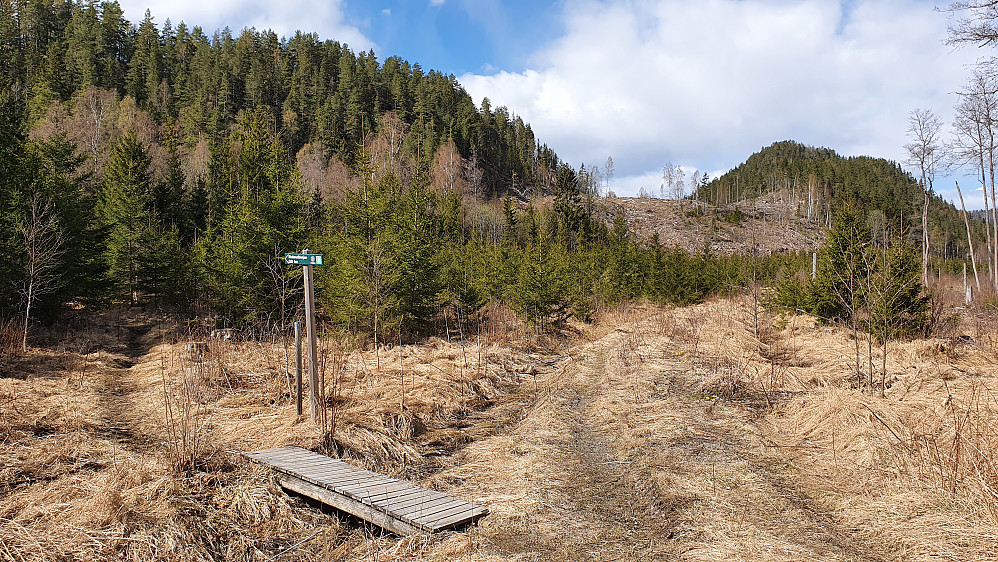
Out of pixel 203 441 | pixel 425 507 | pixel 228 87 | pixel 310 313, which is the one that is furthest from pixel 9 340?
pixel 228 87

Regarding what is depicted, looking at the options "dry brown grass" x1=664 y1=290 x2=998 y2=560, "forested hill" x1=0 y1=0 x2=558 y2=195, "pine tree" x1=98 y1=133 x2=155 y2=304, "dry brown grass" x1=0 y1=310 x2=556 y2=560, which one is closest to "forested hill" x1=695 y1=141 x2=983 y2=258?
"forested hill" x1=0 y1=0 x2=558 y2=195

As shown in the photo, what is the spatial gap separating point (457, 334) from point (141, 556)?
1378cm

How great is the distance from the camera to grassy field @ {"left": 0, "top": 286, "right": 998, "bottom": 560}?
4.74 metres

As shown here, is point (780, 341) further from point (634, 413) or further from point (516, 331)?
point (634, 413)

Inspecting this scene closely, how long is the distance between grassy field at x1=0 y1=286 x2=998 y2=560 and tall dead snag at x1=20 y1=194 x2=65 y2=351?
9.51 ft

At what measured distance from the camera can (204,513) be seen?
5.06 meters

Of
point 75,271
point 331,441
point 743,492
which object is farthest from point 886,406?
point 75,271

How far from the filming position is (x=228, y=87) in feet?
200

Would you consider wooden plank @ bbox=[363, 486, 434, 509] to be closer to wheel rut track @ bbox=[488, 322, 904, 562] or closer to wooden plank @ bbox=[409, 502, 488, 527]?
wooden plank @ bbox=[409, 502, 488, 527]

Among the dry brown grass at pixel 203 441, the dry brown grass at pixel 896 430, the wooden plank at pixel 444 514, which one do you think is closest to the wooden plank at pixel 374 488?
the dry brown grass at pixel 203 441

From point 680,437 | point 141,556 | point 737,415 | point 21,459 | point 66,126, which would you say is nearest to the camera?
point 141,556

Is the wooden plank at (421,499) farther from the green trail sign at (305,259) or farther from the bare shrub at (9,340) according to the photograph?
the bare shrub at (9,340)

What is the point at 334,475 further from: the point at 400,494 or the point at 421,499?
the point at 421,499

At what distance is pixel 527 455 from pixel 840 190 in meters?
98.0
